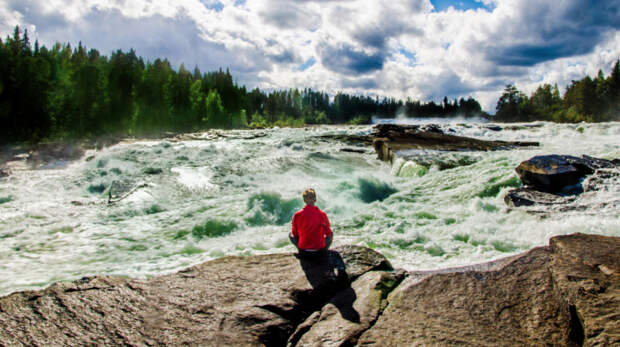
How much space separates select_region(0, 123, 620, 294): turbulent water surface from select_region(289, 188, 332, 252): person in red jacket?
151 cm

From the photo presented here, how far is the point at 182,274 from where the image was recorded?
4242mm

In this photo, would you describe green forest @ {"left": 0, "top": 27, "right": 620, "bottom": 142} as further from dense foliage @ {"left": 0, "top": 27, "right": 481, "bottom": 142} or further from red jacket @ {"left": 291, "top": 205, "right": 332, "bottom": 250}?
red jacket @ {"left": 291, "top": 205, "right": 332, "bottom": 250}

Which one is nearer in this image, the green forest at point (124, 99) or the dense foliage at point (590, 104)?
the green forest at point (124, 99)

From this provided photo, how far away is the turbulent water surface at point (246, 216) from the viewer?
5.75 meters

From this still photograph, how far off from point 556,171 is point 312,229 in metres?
6.81

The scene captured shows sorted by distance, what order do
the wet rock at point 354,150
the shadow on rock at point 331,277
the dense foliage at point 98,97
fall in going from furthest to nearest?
1. the dense foliage at point 98,97
2. the wet rock at point 354,150
3. the shadow on rock at point 331,277

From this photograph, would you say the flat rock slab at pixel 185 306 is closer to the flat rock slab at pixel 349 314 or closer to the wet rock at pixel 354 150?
the flat rock slab at pixel 349 314

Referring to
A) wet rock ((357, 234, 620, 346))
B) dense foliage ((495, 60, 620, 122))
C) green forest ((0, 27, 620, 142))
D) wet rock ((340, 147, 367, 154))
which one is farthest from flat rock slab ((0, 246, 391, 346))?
dense foliage ((495, 60, 620, 122))

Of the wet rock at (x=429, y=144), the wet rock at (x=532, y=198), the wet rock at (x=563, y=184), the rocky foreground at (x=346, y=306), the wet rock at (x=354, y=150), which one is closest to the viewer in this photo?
the rocky foreground at (x=346, y=306)

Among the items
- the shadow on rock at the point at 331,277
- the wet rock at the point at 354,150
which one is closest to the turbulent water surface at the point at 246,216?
the shadow on rock at the point at 331,277

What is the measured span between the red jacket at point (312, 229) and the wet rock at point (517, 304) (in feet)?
4.39

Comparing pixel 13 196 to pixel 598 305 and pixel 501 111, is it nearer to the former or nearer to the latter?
pixel 598 305

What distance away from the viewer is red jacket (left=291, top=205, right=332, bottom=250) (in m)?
4.54

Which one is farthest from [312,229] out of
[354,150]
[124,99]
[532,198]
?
[124,99]
